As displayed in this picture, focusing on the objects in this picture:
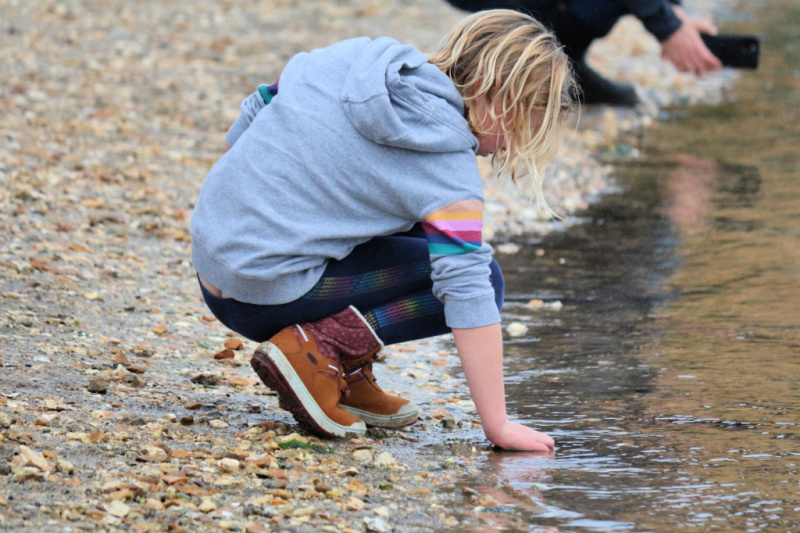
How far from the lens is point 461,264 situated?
2.27 meters

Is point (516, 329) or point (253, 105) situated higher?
point (253, 105)

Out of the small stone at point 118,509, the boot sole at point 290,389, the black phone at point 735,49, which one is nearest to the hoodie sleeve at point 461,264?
the boot sole at point 290,389

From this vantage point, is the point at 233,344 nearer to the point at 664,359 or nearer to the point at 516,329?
the point at 516,329

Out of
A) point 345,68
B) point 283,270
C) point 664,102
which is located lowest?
point 664,102

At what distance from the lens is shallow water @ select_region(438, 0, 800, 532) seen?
2.17 m

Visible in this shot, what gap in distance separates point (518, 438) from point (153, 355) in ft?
3.82

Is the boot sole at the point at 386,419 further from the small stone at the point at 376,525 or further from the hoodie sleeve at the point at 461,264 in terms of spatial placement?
the small stone at the point at 376,525

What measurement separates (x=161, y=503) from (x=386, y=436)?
2.55 feet

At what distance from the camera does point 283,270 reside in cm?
233

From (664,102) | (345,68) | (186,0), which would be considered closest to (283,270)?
(345,68)

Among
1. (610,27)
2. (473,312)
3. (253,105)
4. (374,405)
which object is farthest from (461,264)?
(610,27)

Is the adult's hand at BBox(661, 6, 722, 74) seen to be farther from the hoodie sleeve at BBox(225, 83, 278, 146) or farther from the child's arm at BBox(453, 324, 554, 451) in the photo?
the child's arm at BBox(453, 324, 554, 451)

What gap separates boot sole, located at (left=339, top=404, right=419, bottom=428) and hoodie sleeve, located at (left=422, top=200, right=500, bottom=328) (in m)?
0.44

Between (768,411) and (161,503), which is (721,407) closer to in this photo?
(768,411)
